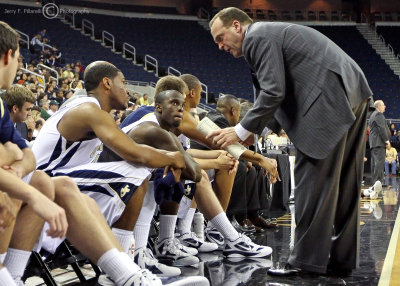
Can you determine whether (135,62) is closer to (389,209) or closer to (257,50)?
(389,209)

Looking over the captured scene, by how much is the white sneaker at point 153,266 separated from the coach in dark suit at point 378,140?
810 cm

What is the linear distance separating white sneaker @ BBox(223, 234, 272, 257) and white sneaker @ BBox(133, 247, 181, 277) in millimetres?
765

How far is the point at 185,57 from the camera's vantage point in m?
22.9

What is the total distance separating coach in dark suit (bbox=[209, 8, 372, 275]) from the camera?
324 centimetres

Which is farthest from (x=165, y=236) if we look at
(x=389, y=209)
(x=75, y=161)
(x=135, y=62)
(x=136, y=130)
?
(x=135, y=62)

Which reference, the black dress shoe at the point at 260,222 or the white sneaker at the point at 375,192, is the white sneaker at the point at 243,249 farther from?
the white sneaker at the point at 375,192

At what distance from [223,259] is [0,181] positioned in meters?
2.24

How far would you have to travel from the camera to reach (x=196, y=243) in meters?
4.44

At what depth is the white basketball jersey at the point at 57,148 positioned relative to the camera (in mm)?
3238

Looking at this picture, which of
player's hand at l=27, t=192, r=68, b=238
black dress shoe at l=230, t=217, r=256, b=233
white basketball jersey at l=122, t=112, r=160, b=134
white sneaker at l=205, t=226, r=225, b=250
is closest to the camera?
player's hand at l=27, t=192, r=68, b=238

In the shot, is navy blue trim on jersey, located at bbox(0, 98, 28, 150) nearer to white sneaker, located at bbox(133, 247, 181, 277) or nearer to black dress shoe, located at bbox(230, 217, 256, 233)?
white sneaker, located at bbox(133, 247, 181, 277)

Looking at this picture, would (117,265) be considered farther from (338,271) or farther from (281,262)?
(281,262)

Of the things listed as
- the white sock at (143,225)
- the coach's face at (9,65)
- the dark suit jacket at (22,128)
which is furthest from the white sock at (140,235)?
the dark suit jacket at (22,128)

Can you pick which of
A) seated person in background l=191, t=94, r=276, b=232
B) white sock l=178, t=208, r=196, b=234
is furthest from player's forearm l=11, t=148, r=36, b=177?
seated person in background l=191, t=94, r=276, b=232
